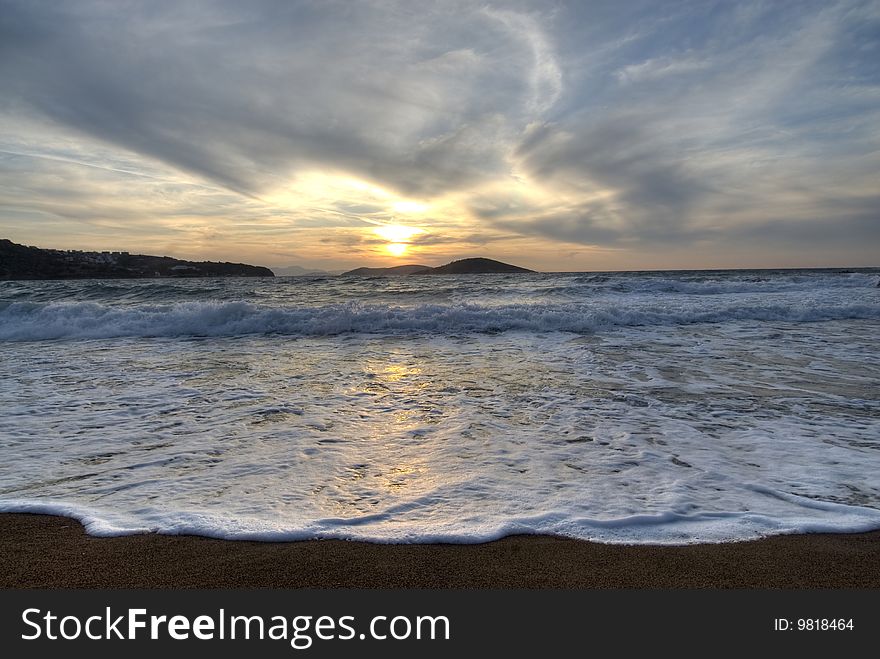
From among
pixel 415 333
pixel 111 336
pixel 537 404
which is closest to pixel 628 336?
pixel 415 333

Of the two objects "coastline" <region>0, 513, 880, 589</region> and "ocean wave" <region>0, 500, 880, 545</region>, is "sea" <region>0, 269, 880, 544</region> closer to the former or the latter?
"ocean wave" <region>0, 500, 880, 545</region>

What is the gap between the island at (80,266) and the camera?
168 feet

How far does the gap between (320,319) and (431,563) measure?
1317 cm

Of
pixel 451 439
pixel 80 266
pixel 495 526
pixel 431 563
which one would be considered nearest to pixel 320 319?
pixel 451 439

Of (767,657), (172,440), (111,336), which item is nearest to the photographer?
(767,657)

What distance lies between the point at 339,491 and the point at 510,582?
164 centimetres

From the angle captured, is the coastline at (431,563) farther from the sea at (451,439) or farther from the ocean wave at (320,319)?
the ocean wave at (320,319)

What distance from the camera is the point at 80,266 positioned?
5578 cm

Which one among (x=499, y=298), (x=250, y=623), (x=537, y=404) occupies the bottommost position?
(x=250, y=623)

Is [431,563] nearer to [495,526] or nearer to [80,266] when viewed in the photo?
[495,526]

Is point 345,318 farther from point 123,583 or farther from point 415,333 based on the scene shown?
point 123,583

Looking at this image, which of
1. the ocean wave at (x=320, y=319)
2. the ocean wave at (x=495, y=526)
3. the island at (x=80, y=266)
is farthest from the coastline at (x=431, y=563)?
the island at (x=80, y=266)

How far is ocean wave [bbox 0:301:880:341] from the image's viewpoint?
14.2 m

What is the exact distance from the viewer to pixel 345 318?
50.0ft
